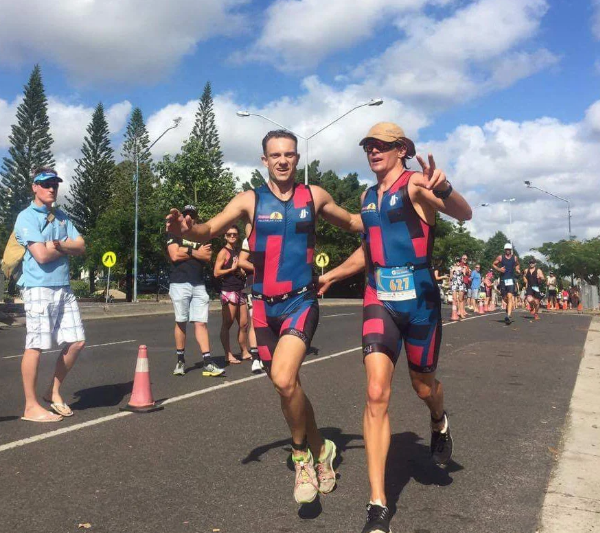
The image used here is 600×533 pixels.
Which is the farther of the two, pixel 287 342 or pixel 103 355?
pixel 103 355

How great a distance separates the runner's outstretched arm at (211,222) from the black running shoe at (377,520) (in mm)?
1742

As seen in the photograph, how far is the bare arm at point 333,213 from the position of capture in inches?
166

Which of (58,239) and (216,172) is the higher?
(216,172)

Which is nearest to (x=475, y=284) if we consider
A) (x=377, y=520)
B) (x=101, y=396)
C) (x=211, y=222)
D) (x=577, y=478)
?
(x=101, y=396)

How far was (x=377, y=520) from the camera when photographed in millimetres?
3154

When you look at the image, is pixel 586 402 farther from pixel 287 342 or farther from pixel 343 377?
pixel 287 342

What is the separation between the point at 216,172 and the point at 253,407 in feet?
143

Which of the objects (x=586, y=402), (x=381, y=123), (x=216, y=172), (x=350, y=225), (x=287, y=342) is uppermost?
(x=216, y=172)

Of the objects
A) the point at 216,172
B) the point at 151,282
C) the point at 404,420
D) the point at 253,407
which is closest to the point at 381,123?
the point at 404,420

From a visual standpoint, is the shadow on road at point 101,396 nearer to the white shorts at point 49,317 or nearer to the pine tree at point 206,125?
the white shorts at point 49,317

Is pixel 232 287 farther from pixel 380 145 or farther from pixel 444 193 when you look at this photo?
pixel 444 193

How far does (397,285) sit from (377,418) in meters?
0.78

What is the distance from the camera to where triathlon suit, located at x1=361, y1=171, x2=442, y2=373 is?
3852 mm

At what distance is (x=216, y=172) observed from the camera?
48812 mm
